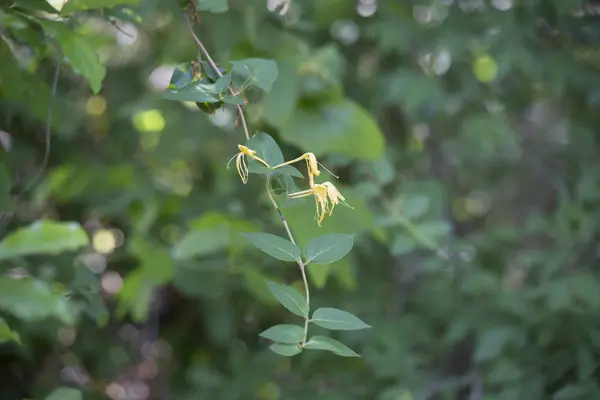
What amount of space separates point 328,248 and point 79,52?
0.32 m

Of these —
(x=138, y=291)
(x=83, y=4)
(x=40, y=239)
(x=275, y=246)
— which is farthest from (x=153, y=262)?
(x=275, y=246)

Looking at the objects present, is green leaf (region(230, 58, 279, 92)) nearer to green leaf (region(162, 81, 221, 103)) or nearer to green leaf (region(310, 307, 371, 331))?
green leaf (region(162, 81, 221, 103))

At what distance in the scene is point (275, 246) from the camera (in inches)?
16.4

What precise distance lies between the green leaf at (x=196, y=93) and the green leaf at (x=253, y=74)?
0.03 metres

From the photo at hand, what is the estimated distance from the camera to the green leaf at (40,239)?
0.67m

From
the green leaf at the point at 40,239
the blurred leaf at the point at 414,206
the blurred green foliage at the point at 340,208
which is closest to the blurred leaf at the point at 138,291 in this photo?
the blurred green foliage at the point at 340,208

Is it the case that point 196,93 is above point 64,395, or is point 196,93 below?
above

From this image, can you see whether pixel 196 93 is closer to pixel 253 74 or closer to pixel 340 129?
pixel 253 74

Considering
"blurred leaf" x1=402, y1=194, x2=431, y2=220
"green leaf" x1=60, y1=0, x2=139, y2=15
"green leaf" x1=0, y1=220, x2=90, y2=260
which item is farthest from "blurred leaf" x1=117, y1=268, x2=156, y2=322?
"green leaf" x1=60, y1=0, x2=139, y2=15

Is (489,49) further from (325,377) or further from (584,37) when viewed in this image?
(325,377)

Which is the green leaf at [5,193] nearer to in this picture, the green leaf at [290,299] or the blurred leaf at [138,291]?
the green leaf at [290,299]

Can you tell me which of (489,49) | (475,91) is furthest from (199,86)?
(475,91)

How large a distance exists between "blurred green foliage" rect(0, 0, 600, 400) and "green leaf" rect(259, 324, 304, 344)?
13.9 inches

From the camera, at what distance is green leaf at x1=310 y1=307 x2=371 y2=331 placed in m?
0.41
